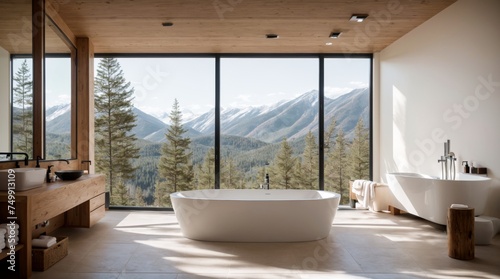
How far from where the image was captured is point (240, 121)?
6.61m

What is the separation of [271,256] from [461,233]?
1.68m

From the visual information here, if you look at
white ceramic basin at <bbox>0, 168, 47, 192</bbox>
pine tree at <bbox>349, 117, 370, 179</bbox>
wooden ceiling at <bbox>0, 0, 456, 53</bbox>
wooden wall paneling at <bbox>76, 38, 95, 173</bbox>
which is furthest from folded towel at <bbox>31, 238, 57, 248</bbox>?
pine tree at <bbox>349, 117, 370, 179</bbox>

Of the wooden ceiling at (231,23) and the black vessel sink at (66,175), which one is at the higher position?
the wooden ceiling at (231,23)

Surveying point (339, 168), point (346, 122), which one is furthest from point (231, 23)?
point (339, 168)

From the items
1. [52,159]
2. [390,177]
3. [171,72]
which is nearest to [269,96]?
[171,72]

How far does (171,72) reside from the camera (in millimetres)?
6516

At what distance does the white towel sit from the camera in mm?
5859

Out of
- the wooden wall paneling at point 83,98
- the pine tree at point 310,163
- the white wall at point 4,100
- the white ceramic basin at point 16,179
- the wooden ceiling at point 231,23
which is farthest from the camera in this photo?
the pine tree at point 310,163

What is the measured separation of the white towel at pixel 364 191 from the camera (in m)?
5.86

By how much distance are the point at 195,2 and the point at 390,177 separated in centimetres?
315

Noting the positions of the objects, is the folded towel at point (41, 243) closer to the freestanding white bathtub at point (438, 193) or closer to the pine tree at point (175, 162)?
the pine tree at point (175, 162)

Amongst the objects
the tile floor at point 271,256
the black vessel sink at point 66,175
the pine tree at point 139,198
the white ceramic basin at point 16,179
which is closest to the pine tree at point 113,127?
the pine tree at point 139,198

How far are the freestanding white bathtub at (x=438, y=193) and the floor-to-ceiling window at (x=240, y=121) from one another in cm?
166

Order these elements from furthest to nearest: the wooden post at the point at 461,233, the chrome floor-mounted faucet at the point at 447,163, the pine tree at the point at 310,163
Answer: the pine tree at the point at 310,163
the chrome floor-mounted faucet at the point at 447,163
the wooden post at the point at 461,233
